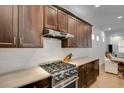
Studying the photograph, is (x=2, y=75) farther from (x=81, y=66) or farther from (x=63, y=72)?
(x=81, y=66)

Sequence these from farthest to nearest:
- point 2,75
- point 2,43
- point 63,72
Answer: point 63,72
point 2,75
point 2,43

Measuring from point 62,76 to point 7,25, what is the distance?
1.41m

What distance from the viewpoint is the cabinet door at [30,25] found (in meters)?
1.88

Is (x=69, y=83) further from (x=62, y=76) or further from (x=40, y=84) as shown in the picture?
(x=40, y=84)

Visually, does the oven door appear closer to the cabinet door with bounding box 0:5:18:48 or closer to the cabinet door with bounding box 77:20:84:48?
the cabinet door with bounding box 0:5:18:48

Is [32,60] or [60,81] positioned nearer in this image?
[60,81]

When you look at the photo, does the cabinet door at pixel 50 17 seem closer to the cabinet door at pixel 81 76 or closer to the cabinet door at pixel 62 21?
the cabinet door at pixel 62 21

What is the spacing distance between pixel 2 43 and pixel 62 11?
1.94 meters

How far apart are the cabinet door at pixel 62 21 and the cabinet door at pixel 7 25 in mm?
1431

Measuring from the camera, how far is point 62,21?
10.4 ft

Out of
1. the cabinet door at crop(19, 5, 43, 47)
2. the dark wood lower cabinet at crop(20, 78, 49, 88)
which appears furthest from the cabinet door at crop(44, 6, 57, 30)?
the dark wood lower cabinet at crop(20, 78, 49, 88)

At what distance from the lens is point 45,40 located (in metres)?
3.03

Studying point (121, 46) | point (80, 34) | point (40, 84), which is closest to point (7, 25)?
point (40, 84)

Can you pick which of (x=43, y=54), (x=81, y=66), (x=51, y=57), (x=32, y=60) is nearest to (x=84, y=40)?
(x=81, y=66)
